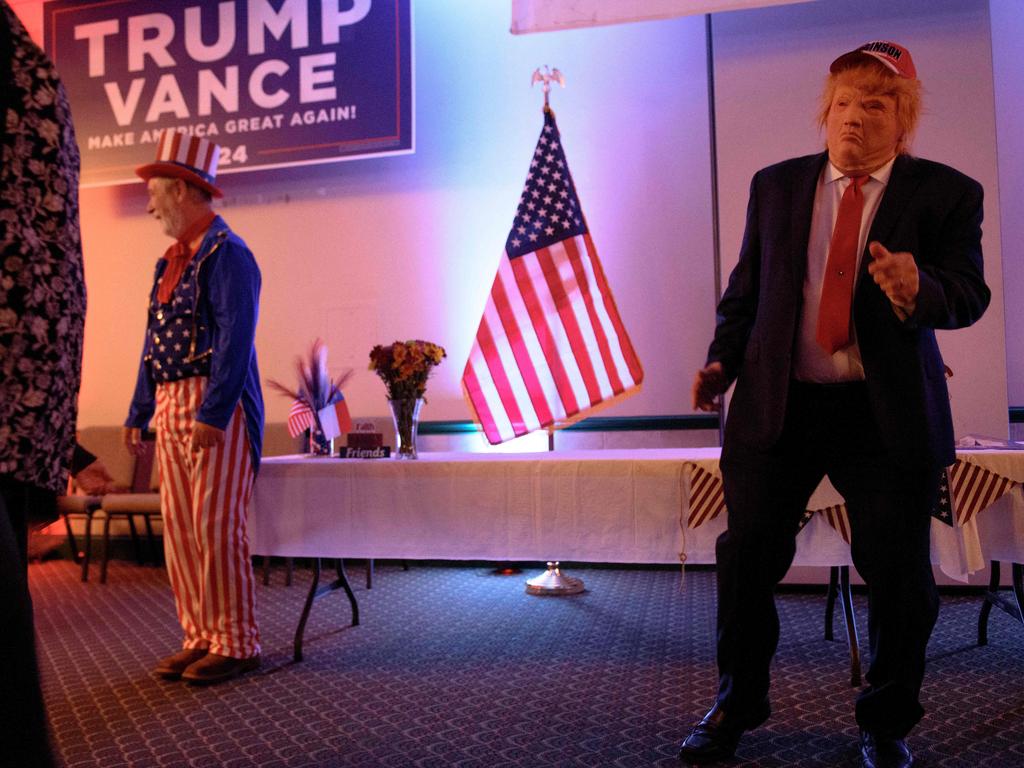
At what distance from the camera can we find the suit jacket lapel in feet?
6.36

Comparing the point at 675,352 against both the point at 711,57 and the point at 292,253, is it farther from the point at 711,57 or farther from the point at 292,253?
the point at 292,253

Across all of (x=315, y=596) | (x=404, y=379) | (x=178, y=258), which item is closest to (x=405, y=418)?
(x=404, y=379)

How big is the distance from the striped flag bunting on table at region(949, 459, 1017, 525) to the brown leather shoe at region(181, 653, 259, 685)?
2.24 meters

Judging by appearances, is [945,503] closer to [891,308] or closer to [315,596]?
[891,308]

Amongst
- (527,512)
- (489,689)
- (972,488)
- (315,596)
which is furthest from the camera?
(315,596)

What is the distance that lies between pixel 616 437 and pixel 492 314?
1659mm

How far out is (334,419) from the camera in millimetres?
3594

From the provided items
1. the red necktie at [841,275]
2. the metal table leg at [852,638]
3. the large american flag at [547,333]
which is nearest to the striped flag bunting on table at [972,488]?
the metal table leg at [852,638]

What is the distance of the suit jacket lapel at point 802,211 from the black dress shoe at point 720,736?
38.1 inches

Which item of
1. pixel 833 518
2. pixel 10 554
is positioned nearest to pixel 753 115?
pixel 833 518

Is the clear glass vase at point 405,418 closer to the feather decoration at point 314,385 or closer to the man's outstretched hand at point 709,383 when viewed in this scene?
the feather decoration at point 314,385

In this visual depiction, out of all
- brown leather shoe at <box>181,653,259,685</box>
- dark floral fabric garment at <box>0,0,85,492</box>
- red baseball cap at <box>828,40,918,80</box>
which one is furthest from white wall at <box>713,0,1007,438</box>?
dark floral fabric garment at <box>0,0,85,492</box>

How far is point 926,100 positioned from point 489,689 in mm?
3433

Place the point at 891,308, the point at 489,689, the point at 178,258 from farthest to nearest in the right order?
the point at 178,258, the point at 489,689, the point at 891,308
